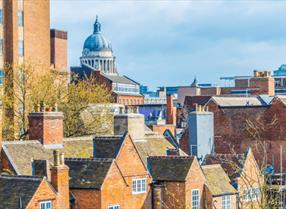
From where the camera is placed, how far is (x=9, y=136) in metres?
61.6

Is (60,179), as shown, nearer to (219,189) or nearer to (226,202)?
(219,189)

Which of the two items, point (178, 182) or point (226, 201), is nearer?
point (178, 182)

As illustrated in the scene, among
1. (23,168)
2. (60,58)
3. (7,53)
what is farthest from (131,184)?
(60,58)

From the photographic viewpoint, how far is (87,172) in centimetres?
4228

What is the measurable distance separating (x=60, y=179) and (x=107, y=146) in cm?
720

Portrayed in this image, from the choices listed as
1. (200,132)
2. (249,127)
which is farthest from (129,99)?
(200,132)

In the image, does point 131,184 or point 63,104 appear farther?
point 63,104

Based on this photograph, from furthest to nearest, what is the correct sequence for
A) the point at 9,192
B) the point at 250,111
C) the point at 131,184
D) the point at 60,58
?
1. the point at 60,58
2. the point at 250,111
3. the point at 131,184
4. the point at 9,192

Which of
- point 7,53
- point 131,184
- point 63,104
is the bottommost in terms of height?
point 131,184

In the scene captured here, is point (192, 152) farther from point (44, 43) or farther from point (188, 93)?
point (188, 93)

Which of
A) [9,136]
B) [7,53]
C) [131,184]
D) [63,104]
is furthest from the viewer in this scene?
[7,53]

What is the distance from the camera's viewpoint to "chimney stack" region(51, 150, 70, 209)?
38.9m

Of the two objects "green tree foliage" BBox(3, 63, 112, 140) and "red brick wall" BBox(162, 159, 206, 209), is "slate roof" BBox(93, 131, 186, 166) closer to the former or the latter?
"red brick wall" BBox(162, 159, 206, 209)

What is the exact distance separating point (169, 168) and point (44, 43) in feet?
179
